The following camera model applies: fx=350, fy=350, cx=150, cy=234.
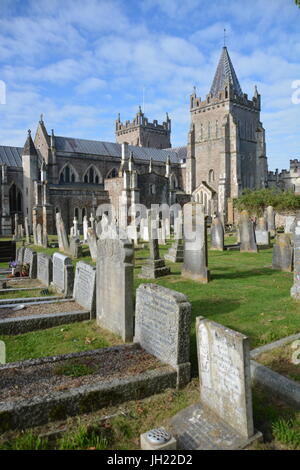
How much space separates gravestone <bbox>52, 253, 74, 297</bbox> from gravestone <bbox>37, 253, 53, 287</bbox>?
41 centimetres

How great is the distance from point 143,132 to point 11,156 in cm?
2477

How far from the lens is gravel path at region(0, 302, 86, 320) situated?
6.63 metres

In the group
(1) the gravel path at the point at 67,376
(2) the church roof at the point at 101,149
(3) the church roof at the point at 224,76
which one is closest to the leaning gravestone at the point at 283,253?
(1) the gravel path at the point at 67,376

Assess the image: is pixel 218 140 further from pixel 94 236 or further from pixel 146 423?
pixel 146 423

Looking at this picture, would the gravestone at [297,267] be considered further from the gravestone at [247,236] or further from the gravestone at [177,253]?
the gravestone at [247,236]

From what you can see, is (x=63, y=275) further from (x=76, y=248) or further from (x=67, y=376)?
(x=76, y=248)

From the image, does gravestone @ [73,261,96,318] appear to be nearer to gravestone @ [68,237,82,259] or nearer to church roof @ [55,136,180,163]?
gravestone @ [68,237,82,259]

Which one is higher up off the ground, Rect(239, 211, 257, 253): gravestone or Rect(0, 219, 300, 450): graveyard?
Rect(239, 211, 257, 253): gravestone

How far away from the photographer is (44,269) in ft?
31.4

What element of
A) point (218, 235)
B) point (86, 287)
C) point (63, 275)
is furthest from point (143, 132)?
point (86, 287)

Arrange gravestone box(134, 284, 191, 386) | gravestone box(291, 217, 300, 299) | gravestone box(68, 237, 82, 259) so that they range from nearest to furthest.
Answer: gravestone box(134, 284, 191, 386)
gravestone box(291, 217, 300, 299)
gravestone box(68, 237, 82, 259)

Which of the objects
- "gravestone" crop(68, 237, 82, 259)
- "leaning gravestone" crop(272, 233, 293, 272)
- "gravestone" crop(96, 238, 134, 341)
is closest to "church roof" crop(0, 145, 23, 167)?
"gravestone" crop(68, 237, 82, 259)

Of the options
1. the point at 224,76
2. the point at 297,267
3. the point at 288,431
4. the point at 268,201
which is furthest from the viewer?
the point at 224,76
